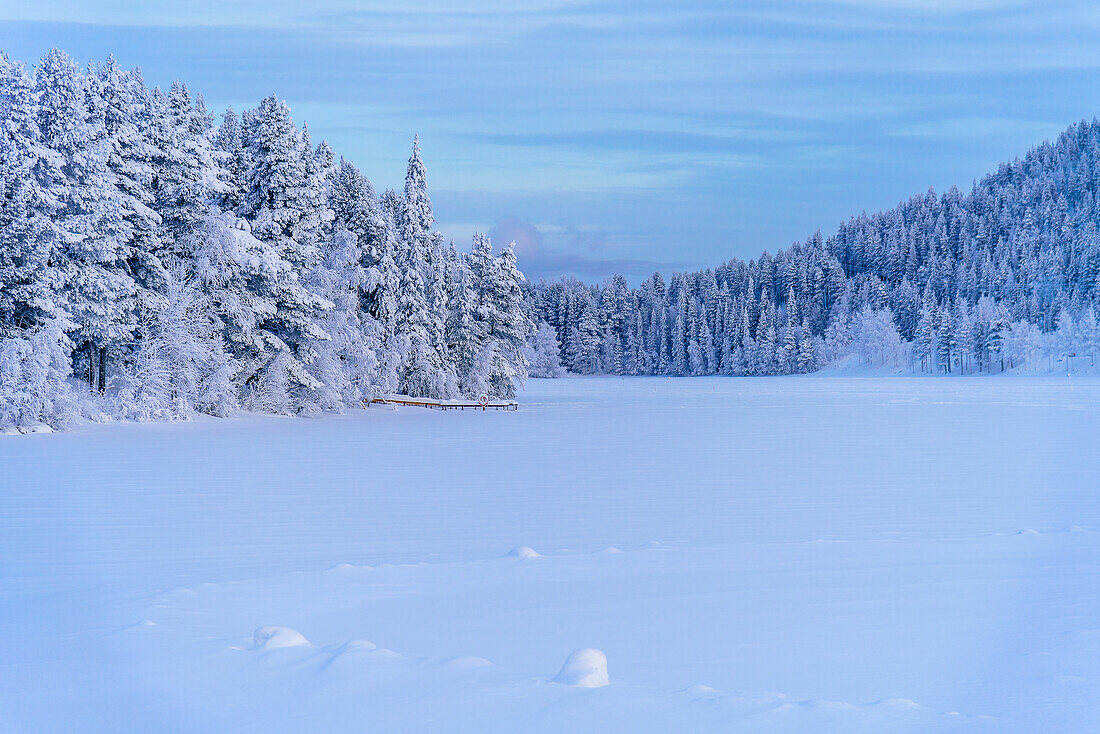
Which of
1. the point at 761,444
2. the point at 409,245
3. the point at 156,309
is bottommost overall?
the point at 761,444

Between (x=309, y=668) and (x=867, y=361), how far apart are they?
161723 millimetres

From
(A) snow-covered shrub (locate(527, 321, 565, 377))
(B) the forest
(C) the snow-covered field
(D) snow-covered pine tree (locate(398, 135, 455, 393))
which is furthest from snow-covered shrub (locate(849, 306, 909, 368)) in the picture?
(C) the snow-covered field

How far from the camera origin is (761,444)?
79.7 ft

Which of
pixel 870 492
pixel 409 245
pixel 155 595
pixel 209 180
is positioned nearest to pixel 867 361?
pixel 409 245

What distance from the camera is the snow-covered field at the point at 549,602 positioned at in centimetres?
463

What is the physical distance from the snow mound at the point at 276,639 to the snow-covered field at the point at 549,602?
0.02 meters

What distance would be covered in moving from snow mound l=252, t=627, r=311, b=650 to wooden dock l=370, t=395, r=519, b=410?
40.1 m

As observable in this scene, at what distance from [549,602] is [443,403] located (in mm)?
40582

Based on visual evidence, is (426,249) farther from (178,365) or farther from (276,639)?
(276,639)

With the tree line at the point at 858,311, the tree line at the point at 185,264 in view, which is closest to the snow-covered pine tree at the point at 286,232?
the tree line at the point at 185,264

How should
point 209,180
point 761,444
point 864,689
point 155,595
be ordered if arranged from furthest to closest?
1. point 209,180
2. point 761,444
3. point 155,595
4. point 864,689

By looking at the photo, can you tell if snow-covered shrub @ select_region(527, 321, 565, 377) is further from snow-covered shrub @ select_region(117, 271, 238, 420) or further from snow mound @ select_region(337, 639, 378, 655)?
snow mound @ select_region(337, 639, 378, 655)

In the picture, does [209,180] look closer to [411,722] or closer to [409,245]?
[409,245]

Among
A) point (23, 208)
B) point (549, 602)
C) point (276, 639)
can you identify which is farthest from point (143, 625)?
point (23, 208)
